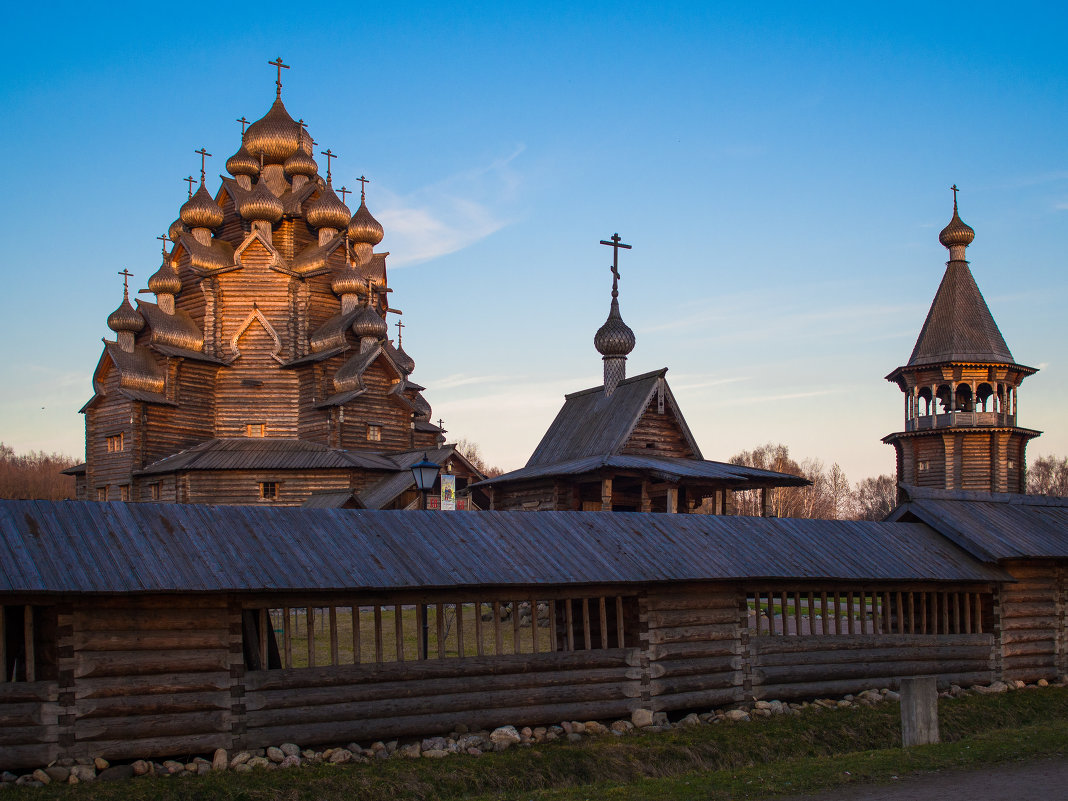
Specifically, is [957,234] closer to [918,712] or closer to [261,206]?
[261,206]

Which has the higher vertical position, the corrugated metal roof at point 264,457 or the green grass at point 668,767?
the corrugated metal roof at point 264,457

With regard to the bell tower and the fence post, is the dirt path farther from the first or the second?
the bell tower

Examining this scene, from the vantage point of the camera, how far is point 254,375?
4147 centimetres

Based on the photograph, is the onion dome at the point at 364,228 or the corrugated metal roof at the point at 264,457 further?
the onion dome at the point at 364,228

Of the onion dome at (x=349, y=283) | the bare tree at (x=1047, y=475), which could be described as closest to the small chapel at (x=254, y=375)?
the onion dome at (x=349, y=283)

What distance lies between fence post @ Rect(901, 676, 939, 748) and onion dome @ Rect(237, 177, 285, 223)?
33813mm

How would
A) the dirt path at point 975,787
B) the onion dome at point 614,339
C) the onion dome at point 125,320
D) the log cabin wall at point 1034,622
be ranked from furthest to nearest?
the onion dome at point 125,320 < the onion dome at point 614,339 < the log cabin wall at point 1034,622 < the dirt path at point 975,787

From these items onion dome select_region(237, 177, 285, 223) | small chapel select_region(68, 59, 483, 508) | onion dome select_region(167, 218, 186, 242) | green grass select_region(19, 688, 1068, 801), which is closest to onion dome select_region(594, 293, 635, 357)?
small chapel select_region(68, 59, 483, 508)

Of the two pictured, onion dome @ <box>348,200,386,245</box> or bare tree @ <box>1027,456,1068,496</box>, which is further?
bare tree @ <box>1027,456,1068,496</box>

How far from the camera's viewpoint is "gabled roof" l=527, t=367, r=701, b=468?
91.6 ft

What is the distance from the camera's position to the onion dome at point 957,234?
48.5 m

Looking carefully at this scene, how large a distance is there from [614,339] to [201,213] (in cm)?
1993

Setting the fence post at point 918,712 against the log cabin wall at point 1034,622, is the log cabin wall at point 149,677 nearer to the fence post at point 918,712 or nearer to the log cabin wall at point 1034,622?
the fence post at point 918,712

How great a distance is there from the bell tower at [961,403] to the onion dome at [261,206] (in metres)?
26.2
